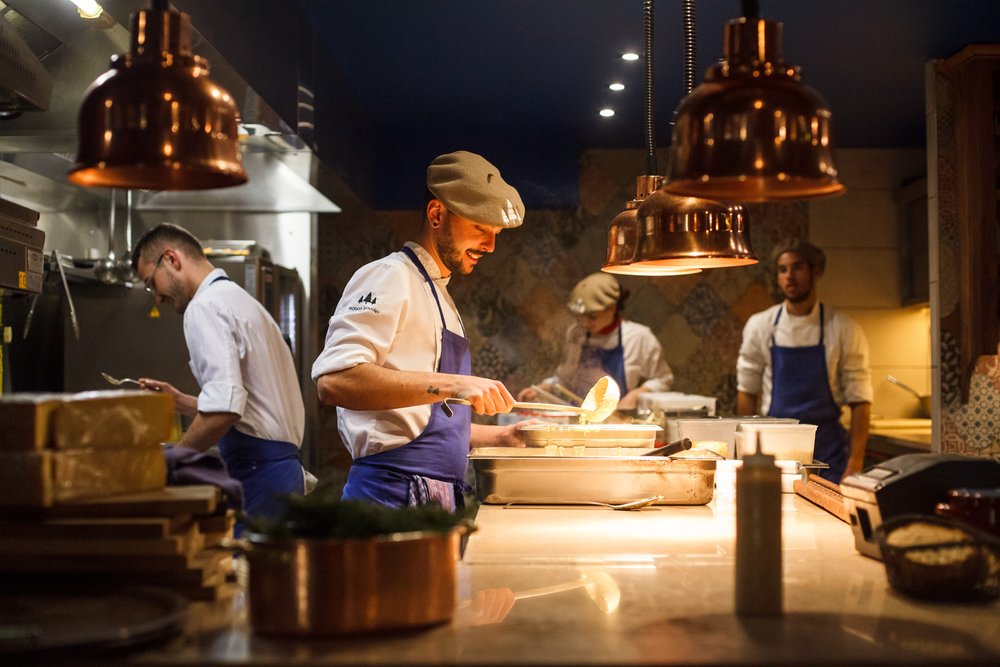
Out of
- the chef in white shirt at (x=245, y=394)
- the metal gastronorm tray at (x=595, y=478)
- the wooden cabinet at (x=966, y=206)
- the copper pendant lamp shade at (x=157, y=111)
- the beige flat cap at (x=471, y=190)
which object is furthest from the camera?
the wooden cabinet at (x=966, y=206)

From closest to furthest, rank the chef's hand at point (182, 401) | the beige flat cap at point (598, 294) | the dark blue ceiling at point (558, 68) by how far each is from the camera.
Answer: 1. the chef's hand at point (182, 401)
2. the dark blue ceiling at point (558, 68)
3. the beige flat cap at point (598, 294)

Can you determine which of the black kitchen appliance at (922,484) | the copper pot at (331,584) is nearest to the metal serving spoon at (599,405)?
the black kitchen appliance at (922,484)

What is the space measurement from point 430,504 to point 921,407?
6056 millimetres

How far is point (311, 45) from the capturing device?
439 centimetres

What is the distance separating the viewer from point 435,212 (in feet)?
9.73

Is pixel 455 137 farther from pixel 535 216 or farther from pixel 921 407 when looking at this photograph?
pixel 921 407

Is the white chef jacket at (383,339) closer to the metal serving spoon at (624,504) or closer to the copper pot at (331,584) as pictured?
the metal serving spoon at (624,504)

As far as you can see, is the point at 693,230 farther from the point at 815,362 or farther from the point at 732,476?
the point at 815,362

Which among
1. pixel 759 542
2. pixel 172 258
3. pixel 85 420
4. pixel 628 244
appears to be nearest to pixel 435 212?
pixel 628 244

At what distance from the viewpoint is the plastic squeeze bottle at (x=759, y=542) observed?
1.53m

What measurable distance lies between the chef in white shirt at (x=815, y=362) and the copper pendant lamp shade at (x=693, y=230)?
287cm

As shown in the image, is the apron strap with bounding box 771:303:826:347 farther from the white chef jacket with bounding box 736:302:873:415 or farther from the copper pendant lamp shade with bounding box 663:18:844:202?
the copper pendant lamp shade with bounding box 663:18:844:202

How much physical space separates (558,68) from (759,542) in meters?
3.85

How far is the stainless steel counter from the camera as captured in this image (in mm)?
1310
